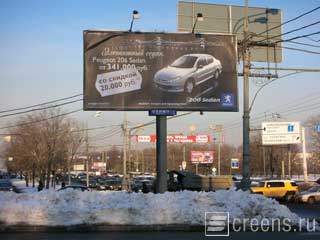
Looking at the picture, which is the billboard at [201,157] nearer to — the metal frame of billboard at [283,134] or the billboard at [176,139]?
the billboard at [176,139]

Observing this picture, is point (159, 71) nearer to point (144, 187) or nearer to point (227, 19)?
point (227, 19)

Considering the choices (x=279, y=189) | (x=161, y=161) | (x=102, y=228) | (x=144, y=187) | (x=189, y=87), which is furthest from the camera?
(x=279, y=189)

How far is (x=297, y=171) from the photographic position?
451ft

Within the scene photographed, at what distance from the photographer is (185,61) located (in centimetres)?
2472

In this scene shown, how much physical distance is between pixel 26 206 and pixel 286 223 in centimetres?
885

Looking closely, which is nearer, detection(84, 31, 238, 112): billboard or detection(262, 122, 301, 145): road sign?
detection(84, 31, 238, 112): billboard

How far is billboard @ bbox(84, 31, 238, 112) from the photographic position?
2398 centimetres

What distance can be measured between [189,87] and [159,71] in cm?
171

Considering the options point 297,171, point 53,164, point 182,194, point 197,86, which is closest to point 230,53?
point 197,86

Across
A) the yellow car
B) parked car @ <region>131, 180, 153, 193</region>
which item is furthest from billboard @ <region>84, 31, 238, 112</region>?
the yellow car

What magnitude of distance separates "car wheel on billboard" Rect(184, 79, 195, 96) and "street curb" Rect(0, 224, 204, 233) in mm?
9394

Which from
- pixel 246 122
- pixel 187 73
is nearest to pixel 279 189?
pixel 246 122

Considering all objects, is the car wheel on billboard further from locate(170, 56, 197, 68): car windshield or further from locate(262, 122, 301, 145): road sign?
locate(262, 122, 301, 145): road sign

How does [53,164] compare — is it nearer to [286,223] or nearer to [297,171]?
[286,223]
